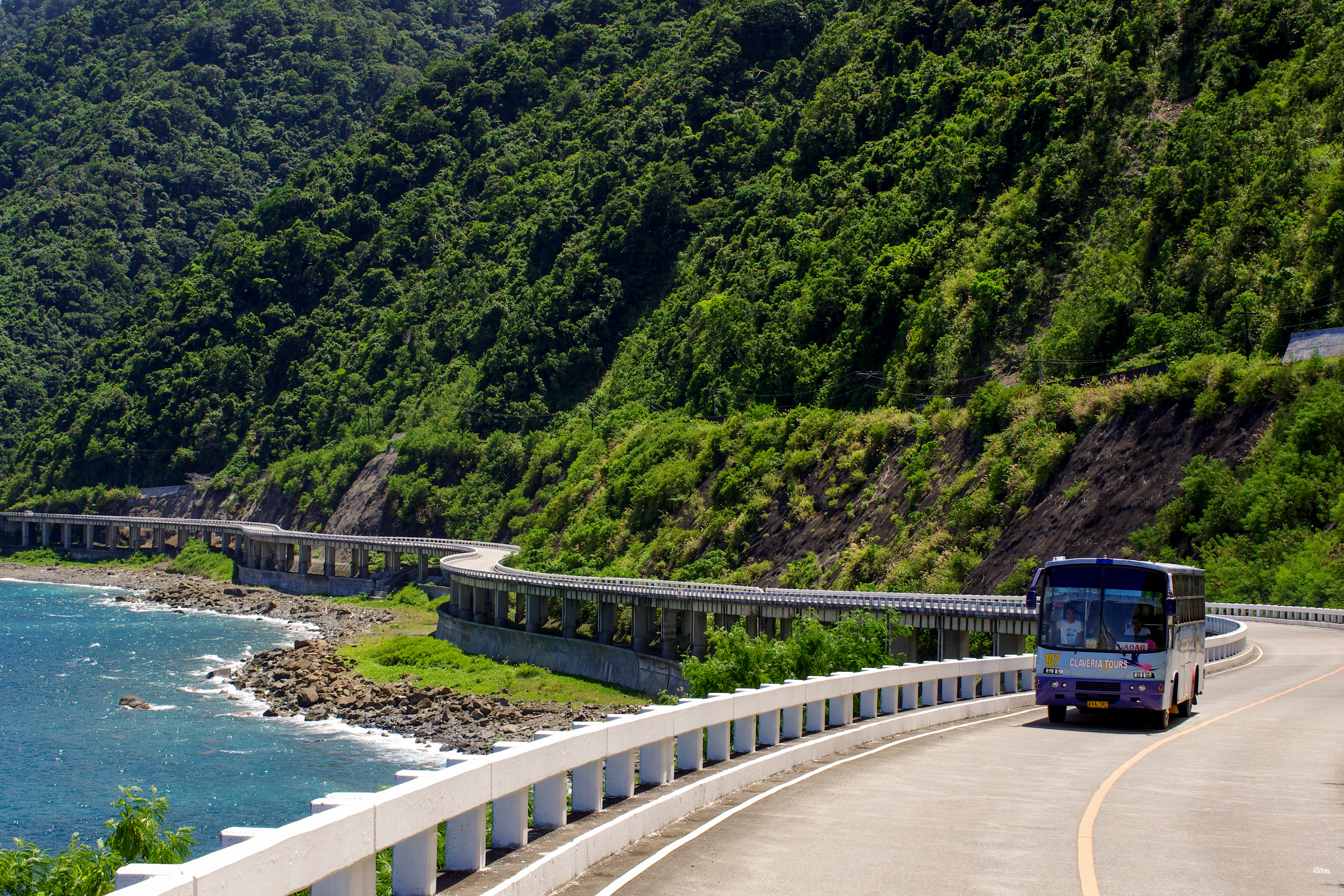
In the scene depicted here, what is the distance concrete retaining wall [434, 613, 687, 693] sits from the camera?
53.3m

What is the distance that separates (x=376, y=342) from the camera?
13162 centimetres

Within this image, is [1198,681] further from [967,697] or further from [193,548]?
[193,548]

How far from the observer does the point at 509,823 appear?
30.5ft

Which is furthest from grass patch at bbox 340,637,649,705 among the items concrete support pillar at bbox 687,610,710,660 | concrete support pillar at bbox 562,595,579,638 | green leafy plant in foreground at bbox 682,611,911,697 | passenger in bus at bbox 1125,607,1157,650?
passenger in bus at bbox 1125,607,1157,650

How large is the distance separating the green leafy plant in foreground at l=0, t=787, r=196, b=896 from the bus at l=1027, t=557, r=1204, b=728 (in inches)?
539

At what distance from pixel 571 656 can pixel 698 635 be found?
9.14 m

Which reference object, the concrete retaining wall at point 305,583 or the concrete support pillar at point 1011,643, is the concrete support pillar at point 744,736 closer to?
the concrete support pillar at point 1011,643

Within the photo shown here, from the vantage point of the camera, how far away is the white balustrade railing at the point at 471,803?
6.05 metres

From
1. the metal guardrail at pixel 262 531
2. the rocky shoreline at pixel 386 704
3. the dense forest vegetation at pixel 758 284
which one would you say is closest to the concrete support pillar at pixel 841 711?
the rocky shoreline at pixel 386 704

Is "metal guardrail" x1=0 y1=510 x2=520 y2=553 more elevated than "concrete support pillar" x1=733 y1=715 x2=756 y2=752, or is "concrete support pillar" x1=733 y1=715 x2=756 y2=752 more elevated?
"concrete support pillar" x1=733 y1=715 x2=756 y2=752

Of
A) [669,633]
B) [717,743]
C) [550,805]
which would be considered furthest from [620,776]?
[669,633]

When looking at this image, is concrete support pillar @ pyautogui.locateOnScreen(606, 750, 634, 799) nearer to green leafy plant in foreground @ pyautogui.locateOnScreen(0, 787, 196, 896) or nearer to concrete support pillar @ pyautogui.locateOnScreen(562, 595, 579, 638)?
green leafy plant in foreground @ pyautogui.locateOnScreen(0, 787, 196, 896)

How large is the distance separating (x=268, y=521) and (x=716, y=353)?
2539 inches

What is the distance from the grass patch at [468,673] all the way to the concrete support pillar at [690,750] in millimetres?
37922
